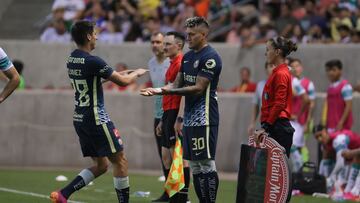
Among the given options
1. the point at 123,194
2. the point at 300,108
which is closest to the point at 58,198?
the point at 123,194

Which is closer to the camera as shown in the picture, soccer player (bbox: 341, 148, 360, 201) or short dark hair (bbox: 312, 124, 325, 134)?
soccer player (bbox: 341, 148, 360, 201)

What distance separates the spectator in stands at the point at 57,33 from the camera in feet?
81.5

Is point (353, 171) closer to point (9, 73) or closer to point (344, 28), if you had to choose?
point (9, 73)

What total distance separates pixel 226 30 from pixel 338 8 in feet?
10.3

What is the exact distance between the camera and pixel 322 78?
21203 millimetres

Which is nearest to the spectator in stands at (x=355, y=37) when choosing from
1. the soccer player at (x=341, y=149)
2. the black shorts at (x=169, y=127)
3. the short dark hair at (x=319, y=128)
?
the short dark hair at (x=319, y=128)

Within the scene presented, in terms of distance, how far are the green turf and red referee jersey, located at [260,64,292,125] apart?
2.60m

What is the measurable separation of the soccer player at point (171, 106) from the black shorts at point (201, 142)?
1.76m

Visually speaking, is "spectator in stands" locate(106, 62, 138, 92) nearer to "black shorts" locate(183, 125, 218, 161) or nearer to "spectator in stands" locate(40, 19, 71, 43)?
"spectator in stands" locate(40, 19, 71, 43)

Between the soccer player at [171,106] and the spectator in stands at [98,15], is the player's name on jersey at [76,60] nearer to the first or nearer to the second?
the soccer player at [171,106]

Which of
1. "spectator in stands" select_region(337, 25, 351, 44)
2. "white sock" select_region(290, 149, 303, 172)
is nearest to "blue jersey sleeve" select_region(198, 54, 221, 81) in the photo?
"white sock" select_region(290, 149, 303, 172)

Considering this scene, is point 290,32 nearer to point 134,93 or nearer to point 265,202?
point 134,93

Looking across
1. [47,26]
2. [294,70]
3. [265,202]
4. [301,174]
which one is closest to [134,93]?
[294,70]

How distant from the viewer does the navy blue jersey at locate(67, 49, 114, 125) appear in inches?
473
